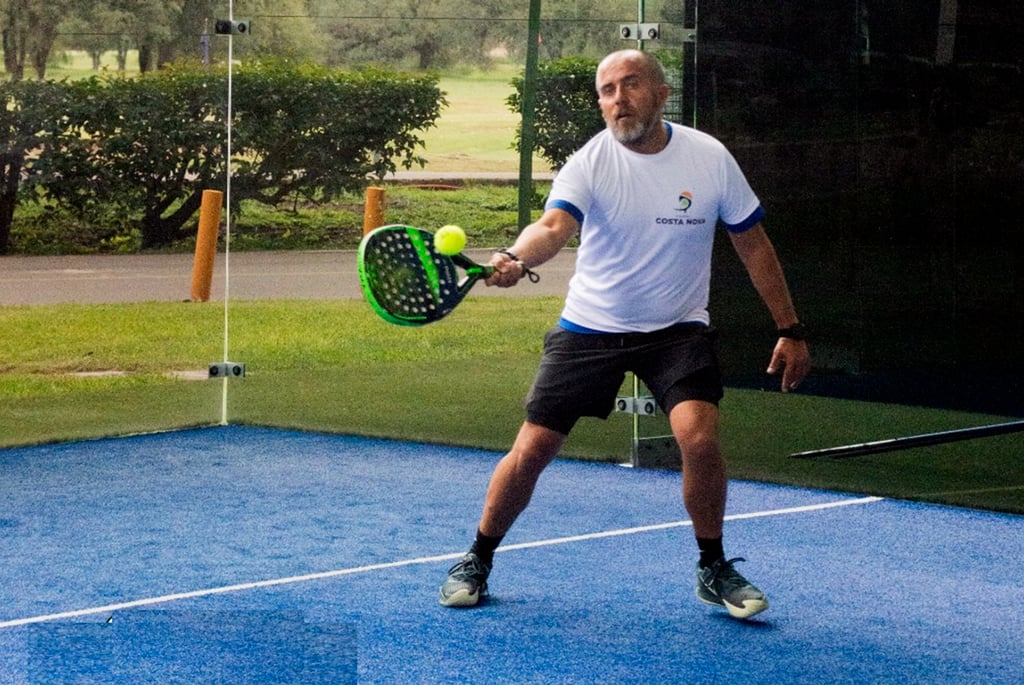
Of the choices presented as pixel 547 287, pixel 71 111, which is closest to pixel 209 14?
pixel 71 111

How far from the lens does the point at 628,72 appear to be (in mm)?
5742

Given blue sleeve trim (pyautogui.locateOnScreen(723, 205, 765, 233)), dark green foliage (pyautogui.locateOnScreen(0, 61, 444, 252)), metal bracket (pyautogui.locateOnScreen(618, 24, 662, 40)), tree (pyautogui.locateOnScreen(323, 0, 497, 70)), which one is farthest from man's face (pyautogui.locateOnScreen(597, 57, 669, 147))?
dark green foliage (pyautogui.locateOnScreen(0, 61, 444, 252))

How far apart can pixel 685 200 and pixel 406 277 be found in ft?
3.14

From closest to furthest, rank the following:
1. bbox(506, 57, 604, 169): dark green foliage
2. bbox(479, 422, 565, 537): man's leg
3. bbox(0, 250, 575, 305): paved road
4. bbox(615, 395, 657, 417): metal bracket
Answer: bbox(479, 422, 565, 537): man's leg → bbox(615, 395, 657, 417): metal bracket → bbox(506, 57, 604, 169): dark green foliage → bbox(0, 250, 575, 305): paved road

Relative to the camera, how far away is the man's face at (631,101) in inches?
225

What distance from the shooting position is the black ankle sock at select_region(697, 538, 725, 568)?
5.96m

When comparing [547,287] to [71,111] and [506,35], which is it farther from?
[71,111]

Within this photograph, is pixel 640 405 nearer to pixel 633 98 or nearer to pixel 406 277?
pixel 633 98

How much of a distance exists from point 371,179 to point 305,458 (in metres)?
1.76

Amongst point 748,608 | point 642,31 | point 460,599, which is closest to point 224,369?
point 642,31

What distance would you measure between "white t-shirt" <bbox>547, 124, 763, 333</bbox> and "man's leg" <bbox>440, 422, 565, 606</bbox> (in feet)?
1.35

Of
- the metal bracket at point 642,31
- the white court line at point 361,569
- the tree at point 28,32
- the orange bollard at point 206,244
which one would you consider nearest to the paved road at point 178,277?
the orange bollard at point 206,244

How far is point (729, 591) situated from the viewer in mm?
5855

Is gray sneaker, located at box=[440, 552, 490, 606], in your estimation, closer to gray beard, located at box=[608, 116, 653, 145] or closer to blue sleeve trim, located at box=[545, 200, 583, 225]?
blue sleeve trim, located at box=[545, 200, 583, 225]
